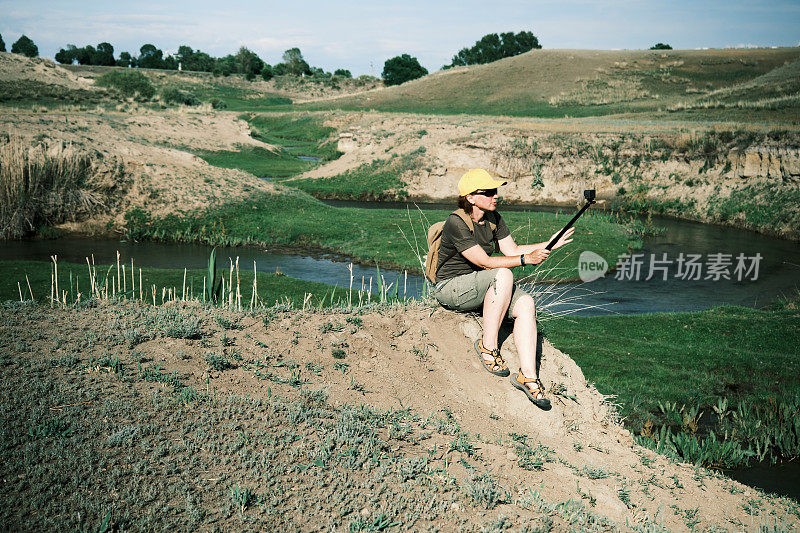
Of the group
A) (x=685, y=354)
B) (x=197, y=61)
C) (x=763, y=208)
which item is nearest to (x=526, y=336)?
(x=685, y=354)

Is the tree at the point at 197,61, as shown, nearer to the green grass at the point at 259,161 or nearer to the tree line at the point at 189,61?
the tree line at the point at 189,61

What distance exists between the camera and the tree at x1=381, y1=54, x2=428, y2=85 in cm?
11550

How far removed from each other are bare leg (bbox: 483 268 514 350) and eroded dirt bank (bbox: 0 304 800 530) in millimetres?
467

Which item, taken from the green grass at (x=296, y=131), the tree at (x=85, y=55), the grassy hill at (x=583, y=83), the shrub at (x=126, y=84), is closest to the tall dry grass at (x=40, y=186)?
the green grass at (x=296, y=131)

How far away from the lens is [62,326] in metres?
6.66

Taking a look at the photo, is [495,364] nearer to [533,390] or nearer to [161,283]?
[533,390]

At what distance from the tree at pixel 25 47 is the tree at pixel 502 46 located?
274 feet

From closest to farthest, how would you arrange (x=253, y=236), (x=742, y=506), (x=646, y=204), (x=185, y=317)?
(x=742, y=506)
(x=185, y=317)
(x=253, y=236)
(x=646, y=204)

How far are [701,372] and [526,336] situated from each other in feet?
19.1

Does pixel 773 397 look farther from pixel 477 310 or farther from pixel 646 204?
pixel 646 204

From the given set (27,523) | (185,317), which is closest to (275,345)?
(185,317)

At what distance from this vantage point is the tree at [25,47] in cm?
11056

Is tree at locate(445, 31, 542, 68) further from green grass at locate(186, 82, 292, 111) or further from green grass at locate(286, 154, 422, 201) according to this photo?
green grass at locate(286, 154, 422, 201)

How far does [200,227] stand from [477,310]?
1752 cm
